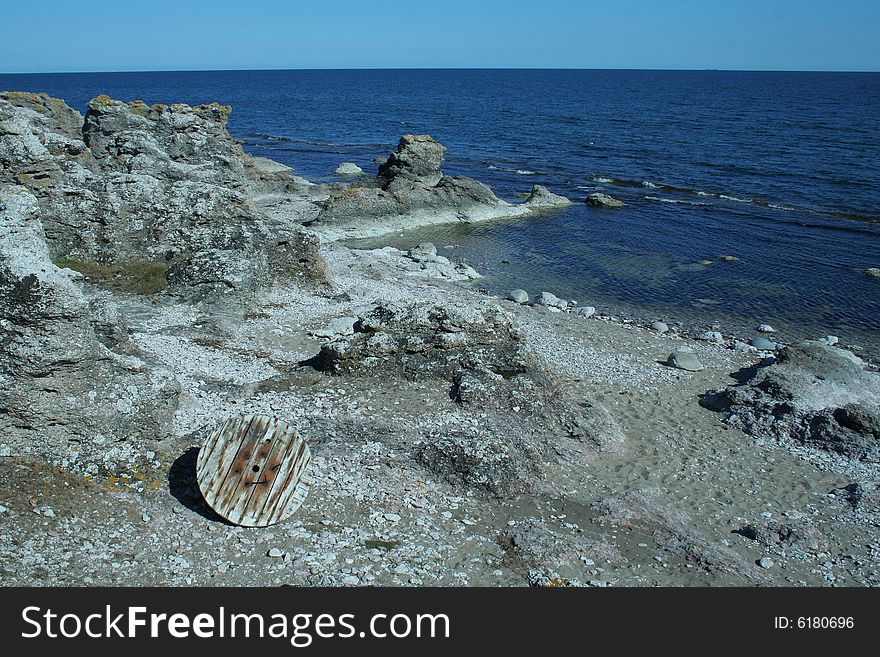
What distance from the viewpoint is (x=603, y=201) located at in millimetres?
50438

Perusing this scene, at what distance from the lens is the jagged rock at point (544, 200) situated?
4947cm

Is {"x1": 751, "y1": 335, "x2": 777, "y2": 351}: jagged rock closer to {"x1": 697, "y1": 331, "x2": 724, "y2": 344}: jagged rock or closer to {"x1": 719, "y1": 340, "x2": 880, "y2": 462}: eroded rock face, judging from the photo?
{"x1": 697, "y1": 331, "x2": 724, "y2": 344}: jagged rock

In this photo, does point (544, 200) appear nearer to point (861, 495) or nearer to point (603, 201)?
point (603, 201)

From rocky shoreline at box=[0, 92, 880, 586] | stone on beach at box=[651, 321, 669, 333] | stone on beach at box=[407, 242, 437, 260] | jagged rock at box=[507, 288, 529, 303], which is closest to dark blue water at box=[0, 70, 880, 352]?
stone on beach at box=[651, 321, 669, 333]

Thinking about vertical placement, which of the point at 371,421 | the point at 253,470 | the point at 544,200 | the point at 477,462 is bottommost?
the point at 477,462

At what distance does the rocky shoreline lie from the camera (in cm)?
1137

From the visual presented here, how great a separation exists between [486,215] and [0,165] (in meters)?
28.6

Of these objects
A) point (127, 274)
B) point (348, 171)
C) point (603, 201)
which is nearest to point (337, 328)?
point (127, 274)

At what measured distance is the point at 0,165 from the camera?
2366 cm

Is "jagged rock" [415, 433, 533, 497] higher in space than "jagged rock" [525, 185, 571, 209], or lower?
lower

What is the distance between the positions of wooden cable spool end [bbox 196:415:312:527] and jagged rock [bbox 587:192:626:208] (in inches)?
1670

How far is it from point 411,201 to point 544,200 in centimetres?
1165

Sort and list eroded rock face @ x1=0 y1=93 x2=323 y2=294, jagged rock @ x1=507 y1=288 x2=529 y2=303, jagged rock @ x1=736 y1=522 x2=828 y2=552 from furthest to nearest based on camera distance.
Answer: jagged rock @ x1=507 y1=288 x2=529 y2=303 < eroded rock face @ x1=0 y1=93 x2=323 y2=294 < jagged rock @ x1=736 y1=522 x2=828 y2=552

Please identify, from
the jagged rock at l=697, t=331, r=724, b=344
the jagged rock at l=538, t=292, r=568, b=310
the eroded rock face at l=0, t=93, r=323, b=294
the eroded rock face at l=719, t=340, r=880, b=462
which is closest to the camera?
the eroded rock face at l=719, t=340, r=880, b=462
